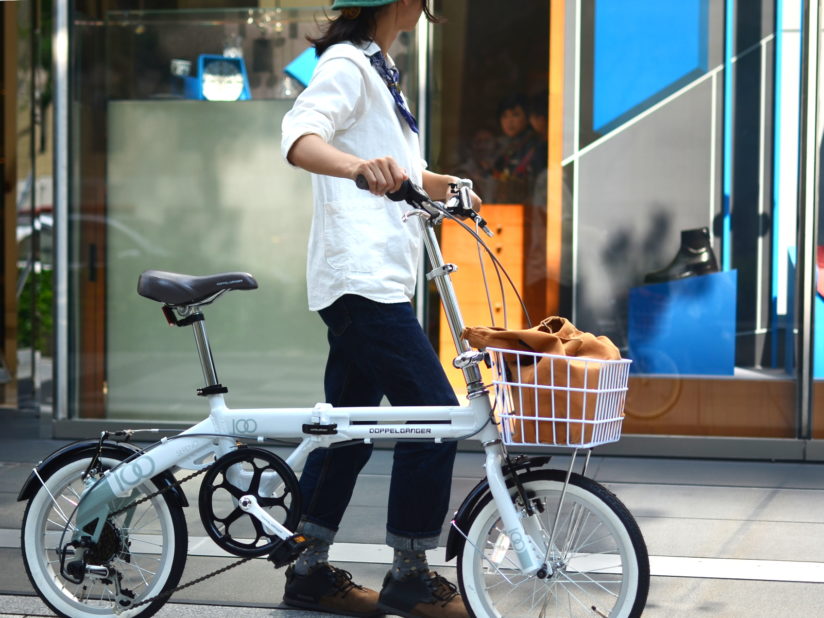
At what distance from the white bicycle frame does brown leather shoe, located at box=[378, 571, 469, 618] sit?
0.39 meters

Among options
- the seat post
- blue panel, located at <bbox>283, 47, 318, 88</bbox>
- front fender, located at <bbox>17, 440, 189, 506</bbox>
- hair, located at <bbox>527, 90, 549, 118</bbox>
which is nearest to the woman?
the seat post

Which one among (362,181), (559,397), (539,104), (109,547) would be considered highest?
(539,104)

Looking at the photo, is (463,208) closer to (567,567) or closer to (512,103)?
(567,567)

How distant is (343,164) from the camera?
9.80 feet

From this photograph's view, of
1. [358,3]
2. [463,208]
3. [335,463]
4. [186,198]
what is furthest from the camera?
[186,198]

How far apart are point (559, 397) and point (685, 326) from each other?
151 inches

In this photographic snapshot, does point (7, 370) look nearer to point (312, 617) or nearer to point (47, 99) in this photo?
point (47, 99)

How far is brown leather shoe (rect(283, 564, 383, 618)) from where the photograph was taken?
12.0 feet

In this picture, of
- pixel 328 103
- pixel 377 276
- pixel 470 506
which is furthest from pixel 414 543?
pixel 328 103

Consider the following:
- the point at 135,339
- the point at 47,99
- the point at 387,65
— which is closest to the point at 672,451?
the point at 135,339

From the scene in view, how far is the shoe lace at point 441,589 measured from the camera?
354cm

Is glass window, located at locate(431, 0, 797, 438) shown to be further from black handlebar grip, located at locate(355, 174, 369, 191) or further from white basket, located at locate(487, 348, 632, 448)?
black handlebar grip, located at locate(355, 174, 369, 191)

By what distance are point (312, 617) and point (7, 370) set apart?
5831 millimetres

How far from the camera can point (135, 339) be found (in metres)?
7.18
